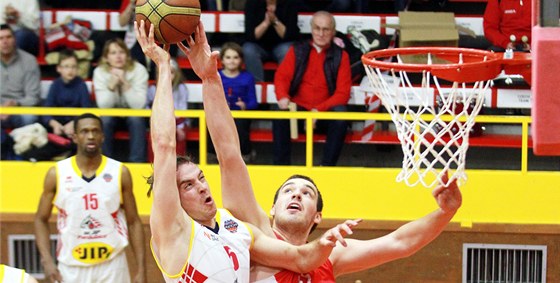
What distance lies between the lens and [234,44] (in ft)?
30.7

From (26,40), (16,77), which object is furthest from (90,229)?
(26,40)

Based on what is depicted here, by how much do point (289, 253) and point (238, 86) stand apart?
4.38 meters

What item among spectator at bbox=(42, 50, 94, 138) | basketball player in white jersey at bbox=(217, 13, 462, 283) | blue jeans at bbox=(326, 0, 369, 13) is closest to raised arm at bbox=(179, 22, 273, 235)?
basketball player in white jersey at bbox=(217, 13, 462, 283)

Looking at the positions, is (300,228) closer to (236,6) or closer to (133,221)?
Result: (133,221)

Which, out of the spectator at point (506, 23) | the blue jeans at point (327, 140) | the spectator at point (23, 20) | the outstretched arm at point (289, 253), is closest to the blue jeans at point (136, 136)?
the blue jeans at point (327, 140)

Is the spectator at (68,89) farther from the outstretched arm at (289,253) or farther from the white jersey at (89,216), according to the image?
the outstretched arm at (289,253)

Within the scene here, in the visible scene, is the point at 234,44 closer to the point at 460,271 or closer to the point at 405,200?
the point at 405,200

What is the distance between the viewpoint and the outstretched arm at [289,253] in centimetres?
492

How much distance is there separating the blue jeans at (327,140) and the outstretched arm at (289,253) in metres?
3.89

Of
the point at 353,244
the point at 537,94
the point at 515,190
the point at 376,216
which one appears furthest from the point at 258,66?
the point at 537,94

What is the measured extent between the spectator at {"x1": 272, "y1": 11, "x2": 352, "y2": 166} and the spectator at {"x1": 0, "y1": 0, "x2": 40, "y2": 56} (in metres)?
2.52

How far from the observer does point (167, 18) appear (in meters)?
5.04

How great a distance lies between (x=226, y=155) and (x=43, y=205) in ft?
9.37

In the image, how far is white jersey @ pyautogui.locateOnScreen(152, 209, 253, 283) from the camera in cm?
496
